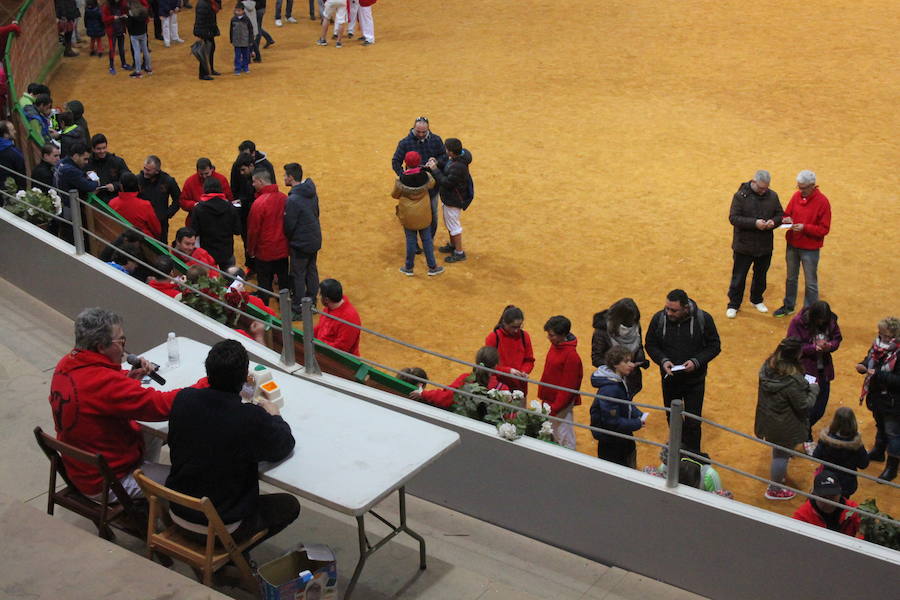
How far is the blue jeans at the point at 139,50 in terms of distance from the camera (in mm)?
20312

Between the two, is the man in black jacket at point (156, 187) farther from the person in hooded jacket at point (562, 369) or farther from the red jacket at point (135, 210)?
the person in hooded jacket at point (562, 369)

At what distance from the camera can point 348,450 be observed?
19.0ft

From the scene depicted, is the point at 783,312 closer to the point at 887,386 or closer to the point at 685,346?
the point at 887,386

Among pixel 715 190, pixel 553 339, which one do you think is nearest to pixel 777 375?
pixel 553 339

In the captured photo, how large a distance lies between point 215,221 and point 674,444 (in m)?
6.42

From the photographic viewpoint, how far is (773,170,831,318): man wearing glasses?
36.8ft

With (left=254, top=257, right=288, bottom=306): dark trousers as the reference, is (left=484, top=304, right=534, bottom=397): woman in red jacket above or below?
above

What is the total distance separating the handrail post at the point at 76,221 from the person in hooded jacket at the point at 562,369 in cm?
408

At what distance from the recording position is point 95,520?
20.0 ft

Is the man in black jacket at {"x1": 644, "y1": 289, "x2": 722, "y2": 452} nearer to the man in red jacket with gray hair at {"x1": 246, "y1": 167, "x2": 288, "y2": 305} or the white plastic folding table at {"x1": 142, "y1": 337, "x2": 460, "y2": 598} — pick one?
the white plastic folding table at {"x1": 142, "y1": 337, "x2": 460, "y2": 598}

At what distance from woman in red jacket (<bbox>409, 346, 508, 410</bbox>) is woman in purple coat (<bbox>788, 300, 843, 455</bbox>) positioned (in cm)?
279

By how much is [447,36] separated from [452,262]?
11619 mm

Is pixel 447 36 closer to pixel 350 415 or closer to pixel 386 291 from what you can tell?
pixel 386 291

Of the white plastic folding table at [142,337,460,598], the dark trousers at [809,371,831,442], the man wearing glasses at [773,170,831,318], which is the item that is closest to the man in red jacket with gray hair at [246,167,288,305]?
the white plastic folding table at [142,337,460,598]
